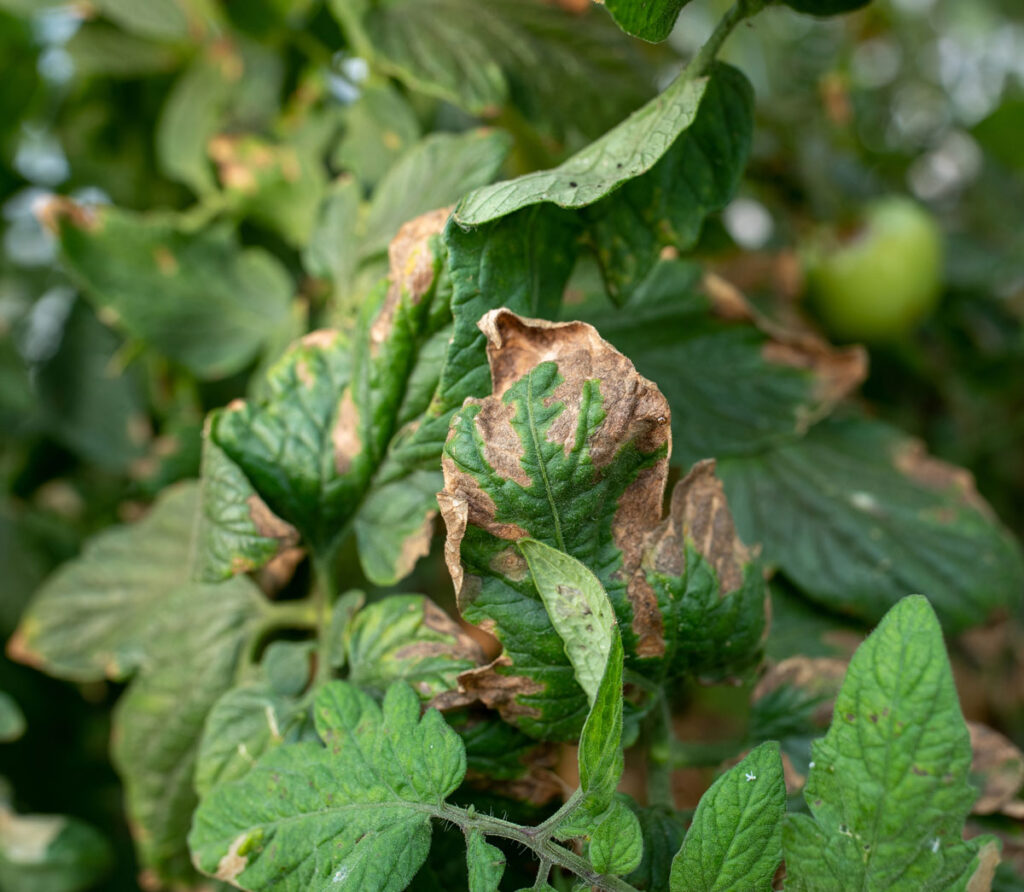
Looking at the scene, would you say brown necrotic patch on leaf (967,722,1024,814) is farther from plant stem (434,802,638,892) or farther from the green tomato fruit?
the green tomato fruit

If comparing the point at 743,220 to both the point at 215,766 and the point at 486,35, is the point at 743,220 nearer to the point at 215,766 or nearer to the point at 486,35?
the point at 486,35

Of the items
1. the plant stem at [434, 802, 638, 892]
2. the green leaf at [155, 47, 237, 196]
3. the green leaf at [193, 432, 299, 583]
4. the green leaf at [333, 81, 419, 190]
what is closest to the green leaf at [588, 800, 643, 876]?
the plant stem at [434, 802, 638, 892]

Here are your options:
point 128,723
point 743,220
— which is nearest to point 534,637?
point 128,723

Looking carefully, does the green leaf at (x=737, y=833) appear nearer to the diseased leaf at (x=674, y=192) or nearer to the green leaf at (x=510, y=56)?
the diseased leaf at (x=674, y=192)

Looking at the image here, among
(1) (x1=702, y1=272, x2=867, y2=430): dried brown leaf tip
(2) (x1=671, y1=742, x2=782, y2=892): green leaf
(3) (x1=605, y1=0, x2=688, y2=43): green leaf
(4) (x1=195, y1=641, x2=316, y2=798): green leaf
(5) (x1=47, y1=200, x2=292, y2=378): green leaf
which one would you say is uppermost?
(3) (x1=605, y1=0, x2=688, y2=43): green leaf

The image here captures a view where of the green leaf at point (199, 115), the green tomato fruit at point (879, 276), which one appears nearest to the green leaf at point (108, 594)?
the green leaf at point (199, 115)

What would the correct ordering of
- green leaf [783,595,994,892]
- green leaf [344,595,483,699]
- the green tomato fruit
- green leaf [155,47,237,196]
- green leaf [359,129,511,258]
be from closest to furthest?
green leaf [783,595,994,892] → green leaf [344,595,483,699] → green leaf [359,129,511,258] → green leaf [155,47,237,196] → the green tomato fruit

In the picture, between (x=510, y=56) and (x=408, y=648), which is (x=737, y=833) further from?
(x=510, y=56)
